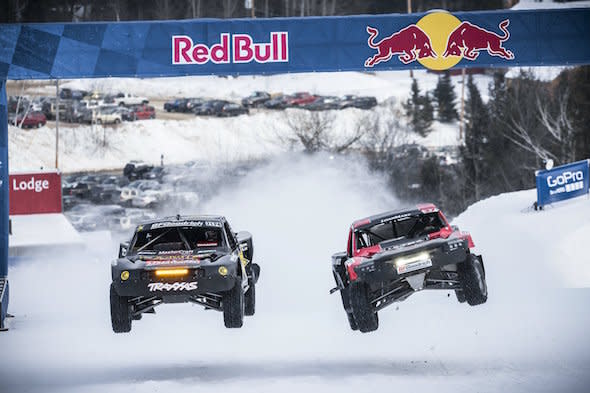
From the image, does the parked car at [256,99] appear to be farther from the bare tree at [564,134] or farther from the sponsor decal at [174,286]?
the sponsor decal at [174,286]

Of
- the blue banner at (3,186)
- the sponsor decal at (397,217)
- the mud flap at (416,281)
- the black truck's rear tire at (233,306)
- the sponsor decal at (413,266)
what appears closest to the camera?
the sponsor decal at (413,266)

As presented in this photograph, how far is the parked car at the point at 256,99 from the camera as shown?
71938mm

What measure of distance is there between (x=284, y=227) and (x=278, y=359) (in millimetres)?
19102

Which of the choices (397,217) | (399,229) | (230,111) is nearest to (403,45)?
(399,229)

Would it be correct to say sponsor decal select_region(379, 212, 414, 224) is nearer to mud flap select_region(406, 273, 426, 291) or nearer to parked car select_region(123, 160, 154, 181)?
mud flap select_region(406, 273, 426, 291)

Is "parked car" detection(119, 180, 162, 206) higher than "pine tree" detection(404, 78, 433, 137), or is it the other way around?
"pine tree" detection(404, 78, 433, 137)

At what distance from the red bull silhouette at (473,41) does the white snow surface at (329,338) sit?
4.75 meters

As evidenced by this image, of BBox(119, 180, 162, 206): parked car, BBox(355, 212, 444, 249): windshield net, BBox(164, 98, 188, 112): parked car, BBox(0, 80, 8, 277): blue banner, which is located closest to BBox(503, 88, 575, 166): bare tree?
BBox(119, 180, 162, 206): parked car

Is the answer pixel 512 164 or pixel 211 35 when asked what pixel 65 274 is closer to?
pixel 211 35

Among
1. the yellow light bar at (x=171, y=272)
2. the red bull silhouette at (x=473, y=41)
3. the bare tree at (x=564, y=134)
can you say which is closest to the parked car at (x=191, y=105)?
the bare tree at (x=564, y=134)

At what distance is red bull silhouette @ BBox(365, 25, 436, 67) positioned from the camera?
2088cm

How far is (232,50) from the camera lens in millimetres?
20844

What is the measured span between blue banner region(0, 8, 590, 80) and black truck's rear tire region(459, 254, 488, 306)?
653 centimetres

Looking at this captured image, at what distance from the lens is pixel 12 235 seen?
38906 mm
